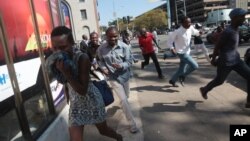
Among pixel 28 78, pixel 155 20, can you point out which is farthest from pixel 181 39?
pixel 155 20

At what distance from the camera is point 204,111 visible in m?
6.34

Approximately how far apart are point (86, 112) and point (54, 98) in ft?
6.89

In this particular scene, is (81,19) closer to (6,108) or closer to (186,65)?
(186,65)

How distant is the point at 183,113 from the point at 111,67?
1603 mm

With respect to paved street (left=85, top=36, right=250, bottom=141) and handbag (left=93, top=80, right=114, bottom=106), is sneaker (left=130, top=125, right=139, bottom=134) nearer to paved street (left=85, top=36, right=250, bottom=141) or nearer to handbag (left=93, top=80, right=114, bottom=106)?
paved street (left=85, top=36, right=250, bottom=141)

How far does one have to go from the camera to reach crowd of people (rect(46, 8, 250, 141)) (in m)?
3.42

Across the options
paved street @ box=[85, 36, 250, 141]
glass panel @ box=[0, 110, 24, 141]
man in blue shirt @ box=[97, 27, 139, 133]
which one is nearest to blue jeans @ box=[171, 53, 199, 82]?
paved street @ box=[85, 36, 250, 141]

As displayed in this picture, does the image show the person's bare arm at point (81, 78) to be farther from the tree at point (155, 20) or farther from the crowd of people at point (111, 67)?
the tree at point (155, 20)

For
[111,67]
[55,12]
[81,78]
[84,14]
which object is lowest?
[111,67]

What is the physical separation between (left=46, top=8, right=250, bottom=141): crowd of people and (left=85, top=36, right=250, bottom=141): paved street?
296mm

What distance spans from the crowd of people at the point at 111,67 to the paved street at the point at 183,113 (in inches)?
11.7

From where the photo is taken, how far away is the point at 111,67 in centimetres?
567

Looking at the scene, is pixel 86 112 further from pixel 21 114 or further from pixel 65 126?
pixel 65 126

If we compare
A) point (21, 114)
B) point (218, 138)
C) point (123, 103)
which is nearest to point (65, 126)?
point (123, 103)
